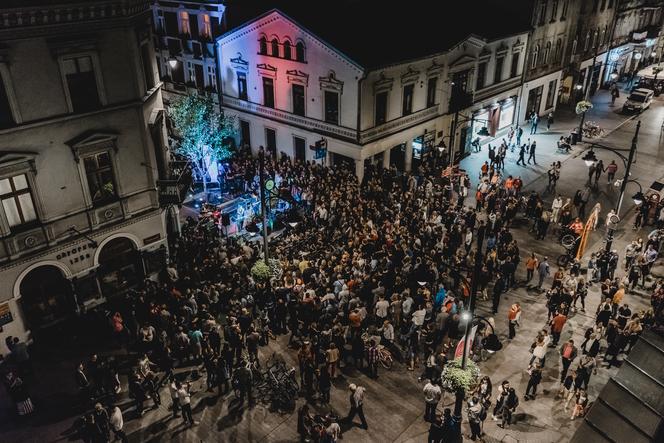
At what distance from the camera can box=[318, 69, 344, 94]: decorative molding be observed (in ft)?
93.6

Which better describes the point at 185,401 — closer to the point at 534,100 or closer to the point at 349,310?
the point at 349,310

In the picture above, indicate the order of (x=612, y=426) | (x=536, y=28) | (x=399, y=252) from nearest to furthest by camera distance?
(x=612, y=426)
(x=399, y=252)
(x=536, y=28)

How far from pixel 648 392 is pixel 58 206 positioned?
20.0m

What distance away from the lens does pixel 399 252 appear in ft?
68.4

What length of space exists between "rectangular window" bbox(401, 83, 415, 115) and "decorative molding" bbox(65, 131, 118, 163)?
58.1ft

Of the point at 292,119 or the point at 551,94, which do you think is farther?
the point at 551,94

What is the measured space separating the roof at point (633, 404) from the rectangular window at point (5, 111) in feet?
64.6

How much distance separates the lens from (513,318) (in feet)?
59.3

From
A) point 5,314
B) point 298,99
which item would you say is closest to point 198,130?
point 298,99

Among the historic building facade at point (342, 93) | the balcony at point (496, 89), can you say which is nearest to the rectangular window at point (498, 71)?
the historic building facade at point (342, 93)

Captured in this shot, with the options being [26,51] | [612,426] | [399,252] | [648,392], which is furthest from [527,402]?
[26,51]

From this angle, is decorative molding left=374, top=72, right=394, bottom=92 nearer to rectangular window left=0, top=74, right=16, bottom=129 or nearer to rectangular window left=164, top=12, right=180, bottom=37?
rectangular window left=164, top=12, right=180, bottom=37

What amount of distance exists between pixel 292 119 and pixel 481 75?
Result: 46.7 ft

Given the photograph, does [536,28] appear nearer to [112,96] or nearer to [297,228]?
[297,228]
